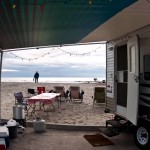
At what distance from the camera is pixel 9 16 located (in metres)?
5.71

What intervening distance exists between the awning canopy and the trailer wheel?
2.10 metres

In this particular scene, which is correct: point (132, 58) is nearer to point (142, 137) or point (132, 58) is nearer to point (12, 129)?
point (142, 137)

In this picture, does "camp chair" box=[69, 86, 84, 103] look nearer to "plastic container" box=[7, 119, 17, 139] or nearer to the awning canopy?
the awning canopy

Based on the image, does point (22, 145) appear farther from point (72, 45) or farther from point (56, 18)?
point (72, 45)

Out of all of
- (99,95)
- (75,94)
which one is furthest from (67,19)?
(75,94)

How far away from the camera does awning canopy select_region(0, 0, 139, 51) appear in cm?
499

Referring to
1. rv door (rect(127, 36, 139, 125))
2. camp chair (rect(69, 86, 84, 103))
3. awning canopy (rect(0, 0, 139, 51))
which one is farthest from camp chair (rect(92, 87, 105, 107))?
rv door (rect(127, 36, 139, 125))

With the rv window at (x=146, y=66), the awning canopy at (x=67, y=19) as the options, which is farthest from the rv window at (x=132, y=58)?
the awning canopy at (x=67, y=19)

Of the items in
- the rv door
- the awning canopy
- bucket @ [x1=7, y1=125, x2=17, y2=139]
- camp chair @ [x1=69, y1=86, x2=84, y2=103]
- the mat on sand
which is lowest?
the mat on sand

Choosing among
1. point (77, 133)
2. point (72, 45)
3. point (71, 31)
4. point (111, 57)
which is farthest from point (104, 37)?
point (77, 133)

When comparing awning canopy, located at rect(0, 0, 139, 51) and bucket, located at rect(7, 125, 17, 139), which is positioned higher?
awning canopy, located at rect(0, 0, 139, 51)

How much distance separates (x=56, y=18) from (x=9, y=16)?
3.06 feet

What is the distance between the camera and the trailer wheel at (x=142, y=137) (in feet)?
19.6

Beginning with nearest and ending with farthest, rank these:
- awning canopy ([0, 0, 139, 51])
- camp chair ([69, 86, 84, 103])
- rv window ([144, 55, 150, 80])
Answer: awning canopy ([0, 0, 139, 51]) → rv window ([144, 55, 150, 80]) → camp chair ([69, 86, 84, 103])
